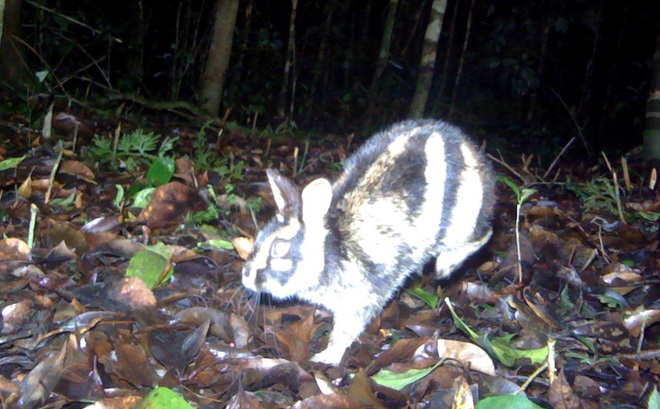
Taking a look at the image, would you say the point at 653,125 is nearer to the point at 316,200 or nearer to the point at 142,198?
the point at 316,200

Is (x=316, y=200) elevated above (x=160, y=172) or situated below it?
above

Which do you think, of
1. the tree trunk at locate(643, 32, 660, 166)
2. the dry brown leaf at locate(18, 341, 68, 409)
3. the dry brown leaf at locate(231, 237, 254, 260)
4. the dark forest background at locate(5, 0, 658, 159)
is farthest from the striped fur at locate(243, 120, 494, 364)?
the dark forest background at locate(5, 0, 658, 159)

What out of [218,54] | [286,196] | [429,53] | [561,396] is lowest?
[561,396]

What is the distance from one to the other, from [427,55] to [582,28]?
25.7 ft

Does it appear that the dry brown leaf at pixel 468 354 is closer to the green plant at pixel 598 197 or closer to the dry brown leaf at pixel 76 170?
the green plant at pixel 598 197

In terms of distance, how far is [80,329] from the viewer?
2852 millimetres

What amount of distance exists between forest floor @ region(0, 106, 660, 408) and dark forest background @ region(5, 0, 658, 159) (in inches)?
310

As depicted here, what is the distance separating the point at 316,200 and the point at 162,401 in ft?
4.76

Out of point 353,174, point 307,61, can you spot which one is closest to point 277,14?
point 307,61

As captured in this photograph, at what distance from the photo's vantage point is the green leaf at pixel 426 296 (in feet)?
12.0

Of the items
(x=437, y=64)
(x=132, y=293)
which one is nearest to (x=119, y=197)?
(x=132, y=293)

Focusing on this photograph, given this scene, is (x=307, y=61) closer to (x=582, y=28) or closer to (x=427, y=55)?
(x=582, y=28)

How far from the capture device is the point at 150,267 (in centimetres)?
344

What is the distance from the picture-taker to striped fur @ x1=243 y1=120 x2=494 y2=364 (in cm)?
346
